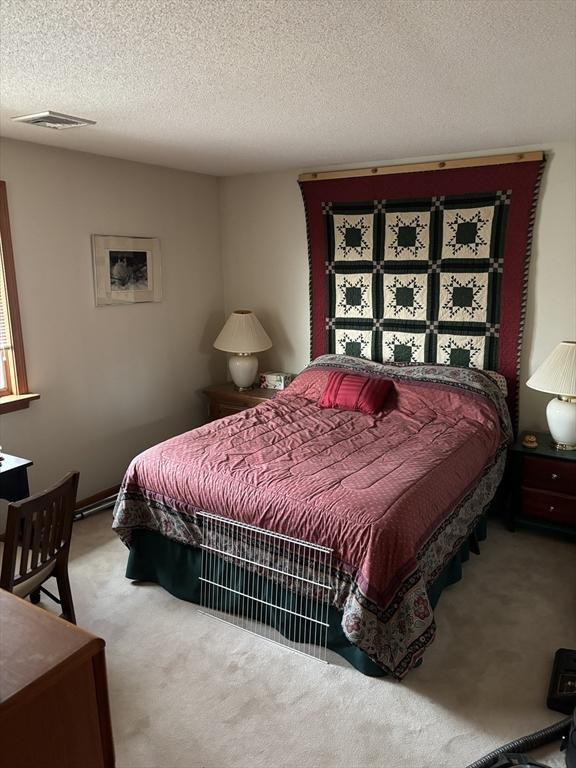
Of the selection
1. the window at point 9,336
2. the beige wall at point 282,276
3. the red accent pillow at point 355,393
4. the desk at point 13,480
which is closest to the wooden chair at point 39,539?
the desk at point 13,480

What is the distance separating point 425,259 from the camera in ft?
13.4

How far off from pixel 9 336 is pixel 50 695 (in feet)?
9.63

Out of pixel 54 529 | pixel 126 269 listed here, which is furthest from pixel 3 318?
pixel 54 529

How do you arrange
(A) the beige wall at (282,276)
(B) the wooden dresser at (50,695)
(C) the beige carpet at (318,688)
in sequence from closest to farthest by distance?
(B) the wooden dresser at (50,695), (C) the beige carpet at (318,688), (A) the beige wall at (282,276)

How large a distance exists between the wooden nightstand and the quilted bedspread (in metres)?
0.58

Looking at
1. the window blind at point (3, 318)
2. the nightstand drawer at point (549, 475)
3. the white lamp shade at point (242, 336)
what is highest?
the window blind at point (3, 318)

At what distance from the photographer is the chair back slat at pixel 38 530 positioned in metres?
2.14

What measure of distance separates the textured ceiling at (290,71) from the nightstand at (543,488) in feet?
6.02

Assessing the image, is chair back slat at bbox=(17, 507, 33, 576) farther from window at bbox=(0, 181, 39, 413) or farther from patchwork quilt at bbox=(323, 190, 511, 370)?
patchwork quilt at bbox=(323, 190, 511, 370)

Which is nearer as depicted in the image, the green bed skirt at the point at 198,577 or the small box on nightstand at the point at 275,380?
the green bed skirt at the point at 198,577

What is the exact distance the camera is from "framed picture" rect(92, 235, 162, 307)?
3979mm

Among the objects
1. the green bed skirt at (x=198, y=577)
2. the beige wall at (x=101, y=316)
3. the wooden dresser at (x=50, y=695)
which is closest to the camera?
the wooden dresser at (x=50, y=695)

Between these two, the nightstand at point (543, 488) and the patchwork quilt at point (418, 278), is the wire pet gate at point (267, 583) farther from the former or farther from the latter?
the patchwork quilt at point (418, 278)

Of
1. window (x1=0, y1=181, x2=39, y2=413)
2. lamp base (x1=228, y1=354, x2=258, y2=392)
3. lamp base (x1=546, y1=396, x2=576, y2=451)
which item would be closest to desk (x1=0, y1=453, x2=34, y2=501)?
window (x1=0, y1=181, x2=39, y2=413)
